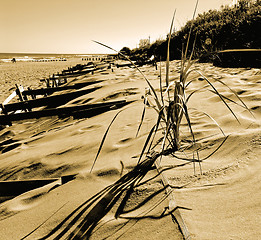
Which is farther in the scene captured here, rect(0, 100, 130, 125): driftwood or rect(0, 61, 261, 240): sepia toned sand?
rect(0, 100, 130, 125): driftwood

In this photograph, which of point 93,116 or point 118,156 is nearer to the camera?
point 118,156

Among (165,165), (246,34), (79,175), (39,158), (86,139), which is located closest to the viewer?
(165,165)

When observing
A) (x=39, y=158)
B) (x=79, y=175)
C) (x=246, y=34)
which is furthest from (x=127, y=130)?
(x=246, y=34)

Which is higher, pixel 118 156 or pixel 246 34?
pixel 246 34

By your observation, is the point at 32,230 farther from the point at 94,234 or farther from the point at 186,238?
the point at 186,238

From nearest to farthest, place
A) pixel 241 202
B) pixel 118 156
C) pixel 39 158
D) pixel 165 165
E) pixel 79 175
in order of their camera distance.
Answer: pixel 241 202 < pixel 165 165 < pixel 79 175 < pixel 118 156 < pixel 39 158

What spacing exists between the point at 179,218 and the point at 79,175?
2.99 feet

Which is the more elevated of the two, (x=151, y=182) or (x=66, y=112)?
(x=66, y=112)

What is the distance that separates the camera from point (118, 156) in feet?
5.50

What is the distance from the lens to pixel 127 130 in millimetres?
2258

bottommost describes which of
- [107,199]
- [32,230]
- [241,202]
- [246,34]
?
[32,230]

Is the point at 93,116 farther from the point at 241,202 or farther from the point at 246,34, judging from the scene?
the point at 246,34

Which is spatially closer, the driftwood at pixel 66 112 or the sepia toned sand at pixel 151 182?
the sepia toned sand at pixel 151 182

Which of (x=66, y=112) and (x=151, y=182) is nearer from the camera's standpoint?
(x=151, y=182)
